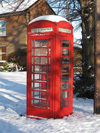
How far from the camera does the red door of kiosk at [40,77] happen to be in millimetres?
5398

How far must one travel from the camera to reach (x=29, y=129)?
4.81m

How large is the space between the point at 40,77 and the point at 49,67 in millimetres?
479

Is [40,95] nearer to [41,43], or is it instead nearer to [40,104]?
[40,104]

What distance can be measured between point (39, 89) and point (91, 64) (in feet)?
13.8

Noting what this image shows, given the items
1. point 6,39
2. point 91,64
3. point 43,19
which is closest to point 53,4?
point 91,64

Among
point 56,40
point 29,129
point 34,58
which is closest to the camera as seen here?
point 29,129

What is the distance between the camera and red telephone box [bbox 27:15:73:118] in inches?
209

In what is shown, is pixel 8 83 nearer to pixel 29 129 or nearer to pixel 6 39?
pixel 29 129

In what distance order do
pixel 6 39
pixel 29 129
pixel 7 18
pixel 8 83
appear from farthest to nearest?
pixel 6 39 < pixel 7 18 < pixel 8 83 < pixel 29 129

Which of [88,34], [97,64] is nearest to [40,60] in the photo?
[97,64]

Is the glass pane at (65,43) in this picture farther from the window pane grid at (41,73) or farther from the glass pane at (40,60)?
the glass pane at (40,60)

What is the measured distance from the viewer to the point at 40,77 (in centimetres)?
579

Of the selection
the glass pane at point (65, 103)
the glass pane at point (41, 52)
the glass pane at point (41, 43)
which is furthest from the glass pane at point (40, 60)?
the glass pane at point (65, 103)

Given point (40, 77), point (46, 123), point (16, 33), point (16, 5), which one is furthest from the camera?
point (16, 33)
